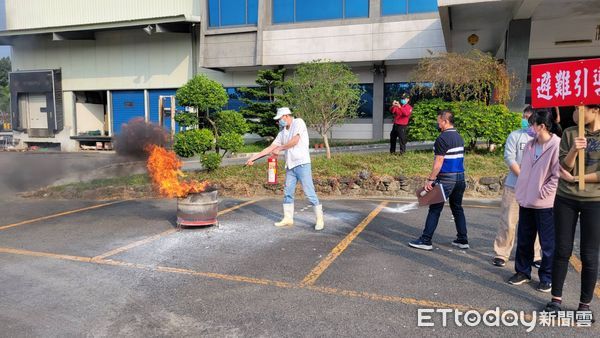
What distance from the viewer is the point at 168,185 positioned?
21.1ft

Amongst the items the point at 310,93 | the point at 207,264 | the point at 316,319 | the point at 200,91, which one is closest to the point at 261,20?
the point at 310,93

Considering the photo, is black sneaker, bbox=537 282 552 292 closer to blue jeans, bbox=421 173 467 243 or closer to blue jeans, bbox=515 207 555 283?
blue jeans, bbox=515 207 555 283

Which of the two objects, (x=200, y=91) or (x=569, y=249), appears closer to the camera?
(x=569, y=249)

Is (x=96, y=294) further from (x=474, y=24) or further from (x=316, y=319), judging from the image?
(x=474, y=24)

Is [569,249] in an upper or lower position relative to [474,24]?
lower

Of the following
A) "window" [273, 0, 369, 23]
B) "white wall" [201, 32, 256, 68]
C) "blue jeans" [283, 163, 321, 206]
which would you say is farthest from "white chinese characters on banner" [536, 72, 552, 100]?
"white wall" [201, 32, 256, 68]

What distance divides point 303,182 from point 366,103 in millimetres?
14644

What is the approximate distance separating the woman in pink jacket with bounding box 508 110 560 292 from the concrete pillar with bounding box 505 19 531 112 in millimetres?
8740

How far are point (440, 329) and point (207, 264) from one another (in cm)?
267

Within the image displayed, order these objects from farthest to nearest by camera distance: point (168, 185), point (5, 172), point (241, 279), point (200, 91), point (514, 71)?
1. point (5, 172)
2. point (514, 71)
3. point (200, 91)
4. point (168, 185)
5. point (241, 279)

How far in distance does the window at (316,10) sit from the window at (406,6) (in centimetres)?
86

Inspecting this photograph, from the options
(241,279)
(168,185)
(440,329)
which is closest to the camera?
(440,329)

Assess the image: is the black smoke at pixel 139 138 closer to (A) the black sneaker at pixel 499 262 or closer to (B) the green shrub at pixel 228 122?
(B) the green shrub at pixel 228 122

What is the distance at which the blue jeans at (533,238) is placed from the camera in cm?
406
